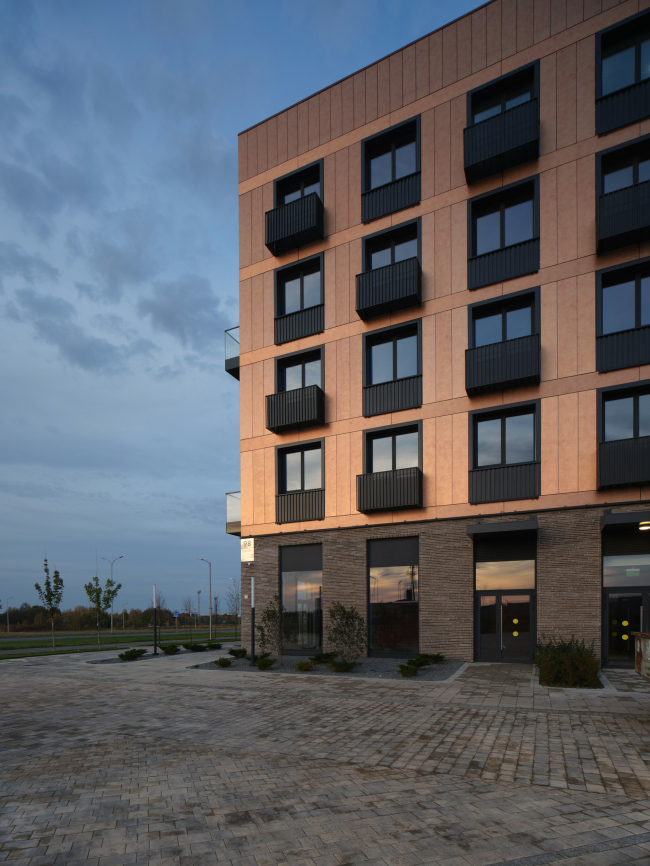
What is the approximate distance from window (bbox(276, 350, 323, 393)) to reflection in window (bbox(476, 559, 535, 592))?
9.44m

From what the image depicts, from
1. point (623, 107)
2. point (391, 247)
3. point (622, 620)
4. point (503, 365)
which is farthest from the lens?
point (391, 247)

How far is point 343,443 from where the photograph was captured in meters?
22.3

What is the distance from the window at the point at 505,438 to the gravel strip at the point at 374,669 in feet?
21.5

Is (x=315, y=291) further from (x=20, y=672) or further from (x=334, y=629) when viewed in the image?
(x=20, y=672)

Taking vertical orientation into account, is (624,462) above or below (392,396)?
below

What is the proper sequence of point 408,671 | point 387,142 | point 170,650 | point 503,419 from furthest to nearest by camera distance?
point 170,650, point 387,142, point 503,419, point 408,671

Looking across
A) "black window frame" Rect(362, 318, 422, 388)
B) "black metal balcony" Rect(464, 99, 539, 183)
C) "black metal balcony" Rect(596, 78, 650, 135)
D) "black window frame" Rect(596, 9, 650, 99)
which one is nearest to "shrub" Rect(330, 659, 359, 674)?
"black window frame" Rect(362, 318, 422, 388)

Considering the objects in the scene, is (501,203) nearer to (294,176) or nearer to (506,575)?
(294,176)

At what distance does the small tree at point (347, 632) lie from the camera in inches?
787

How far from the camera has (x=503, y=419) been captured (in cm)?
1959

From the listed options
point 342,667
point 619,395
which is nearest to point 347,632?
point 342,667

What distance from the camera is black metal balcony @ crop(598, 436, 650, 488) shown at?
16578 mm

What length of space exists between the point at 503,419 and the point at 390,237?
843cm

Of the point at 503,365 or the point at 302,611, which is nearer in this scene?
the point at 503,365
